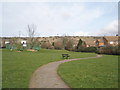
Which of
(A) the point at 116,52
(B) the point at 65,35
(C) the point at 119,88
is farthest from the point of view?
(B) the point at 65,35

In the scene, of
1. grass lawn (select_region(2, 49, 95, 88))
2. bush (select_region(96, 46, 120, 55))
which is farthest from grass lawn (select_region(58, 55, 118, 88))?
bush (select_region(96, 46, 120, 55))

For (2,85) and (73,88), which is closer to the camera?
(73,88)

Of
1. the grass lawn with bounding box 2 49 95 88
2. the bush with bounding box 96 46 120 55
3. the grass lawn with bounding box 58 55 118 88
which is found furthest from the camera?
the bush with bounding box 96 46 120 55

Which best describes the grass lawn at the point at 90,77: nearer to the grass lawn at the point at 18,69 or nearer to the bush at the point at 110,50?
the grass lawn at the point at 18,69

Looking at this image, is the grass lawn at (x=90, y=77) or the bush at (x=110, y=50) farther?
the bush at (x=110, y=50)

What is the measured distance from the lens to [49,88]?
491cm

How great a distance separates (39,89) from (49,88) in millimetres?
415

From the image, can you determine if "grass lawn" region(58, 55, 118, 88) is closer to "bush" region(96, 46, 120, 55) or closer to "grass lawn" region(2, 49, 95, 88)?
"grass lawn" region(2, 49, 95, 88)

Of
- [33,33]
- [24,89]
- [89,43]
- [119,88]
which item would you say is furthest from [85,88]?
[89,43]

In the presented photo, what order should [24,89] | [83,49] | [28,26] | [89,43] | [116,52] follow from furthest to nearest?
[89,43] < [28,26] < [83,49] < [116,52] < [24,89]

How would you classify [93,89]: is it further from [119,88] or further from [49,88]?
[49,88]

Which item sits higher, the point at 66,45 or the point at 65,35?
the point at 65,35

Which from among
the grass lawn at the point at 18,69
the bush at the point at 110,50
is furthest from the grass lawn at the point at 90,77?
the bush at the point at 110,50

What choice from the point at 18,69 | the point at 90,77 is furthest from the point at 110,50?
the point at 18,69
